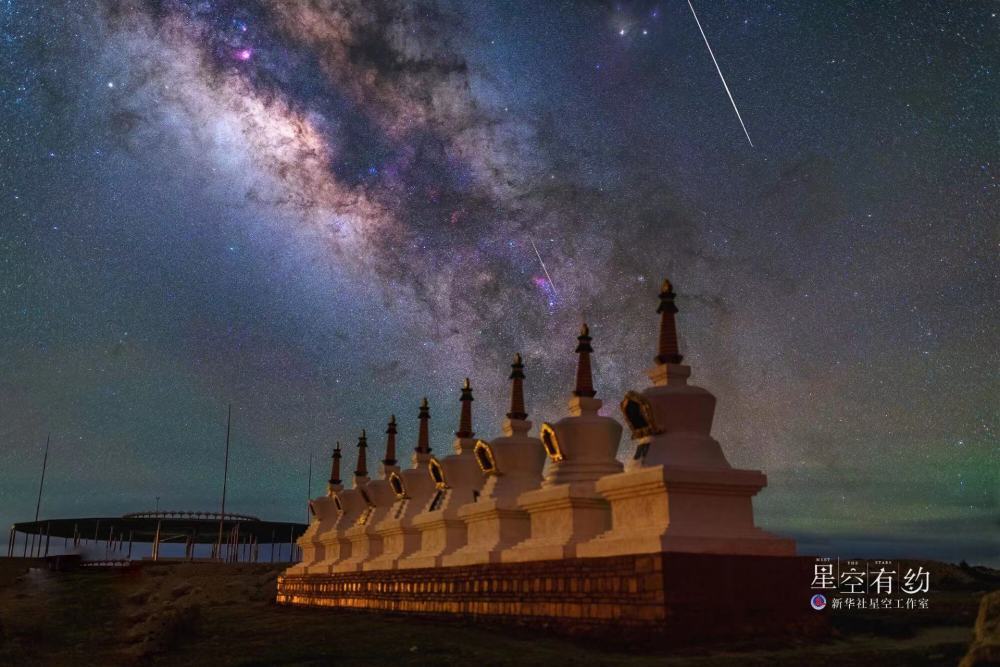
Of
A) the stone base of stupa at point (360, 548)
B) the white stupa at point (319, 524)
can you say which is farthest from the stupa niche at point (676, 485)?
the white stupa at point (319, 524)

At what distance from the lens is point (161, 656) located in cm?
1819

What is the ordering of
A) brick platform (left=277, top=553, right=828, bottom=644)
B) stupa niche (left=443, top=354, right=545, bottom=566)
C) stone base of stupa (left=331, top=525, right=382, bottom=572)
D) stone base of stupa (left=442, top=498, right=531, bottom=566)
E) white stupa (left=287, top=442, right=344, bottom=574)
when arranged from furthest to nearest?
white stupa (left=287, top=442, right=344, bottom=574), stone base of stupa (left=331, top=525, right=382, bottom=572), stupa niche (left=443, top=354, right=545, bottom=566), stone base of stupa (left=442, top=498, right=531, bottom=566), brick platform (left=277, top=553, right=828, bottom=644)

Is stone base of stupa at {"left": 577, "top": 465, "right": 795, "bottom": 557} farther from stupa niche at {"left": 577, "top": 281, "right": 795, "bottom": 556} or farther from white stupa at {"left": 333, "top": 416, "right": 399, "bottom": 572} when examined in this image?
white stupa at {"left": 333, "top": 416, "right": 399, "bottom": 572}

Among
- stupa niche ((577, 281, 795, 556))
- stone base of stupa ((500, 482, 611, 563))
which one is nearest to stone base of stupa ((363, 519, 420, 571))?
stone base of stupa ((500, 482, 611, 563))

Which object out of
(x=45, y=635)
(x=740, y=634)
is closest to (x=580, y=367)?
(x=740, y=634)

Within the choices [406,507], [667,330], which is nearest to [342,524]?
[406,507]

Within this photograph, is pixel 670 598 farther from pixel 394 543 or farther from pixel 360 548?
pixel 360 548

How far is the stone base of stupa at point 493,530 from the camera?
74.9 feet

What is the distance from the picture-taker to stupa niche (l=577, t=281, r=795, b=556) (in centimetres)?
1656

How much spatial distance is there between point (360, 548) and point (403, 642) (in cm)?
1770

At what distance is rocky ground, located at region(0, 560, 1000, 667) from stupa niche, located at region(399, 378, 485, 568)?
216 centimetres

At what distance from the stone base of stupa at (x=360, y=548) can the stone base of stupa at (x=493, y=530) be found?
32.5 ft

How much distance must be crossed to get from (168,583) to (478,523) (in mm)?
35435

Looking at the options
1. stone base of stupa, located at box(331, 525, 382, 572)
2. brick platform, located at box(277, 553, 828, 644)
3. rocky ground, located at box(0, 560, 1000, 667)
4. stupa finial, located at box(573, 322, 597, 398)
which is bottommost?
rocky ground, located at box(0, 560, 1000, 667)
